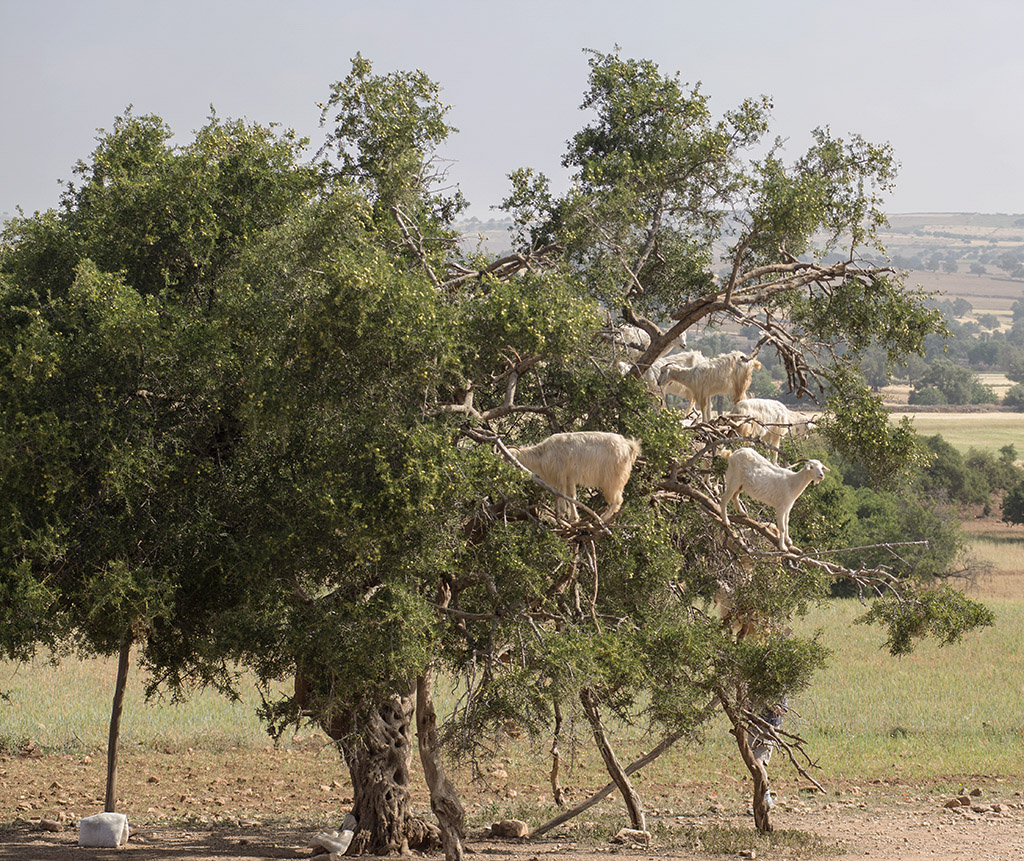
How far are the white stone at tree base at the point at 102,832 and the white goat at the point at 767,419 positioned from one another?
27.9 ft

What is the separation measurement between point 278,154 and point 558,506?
185 inches

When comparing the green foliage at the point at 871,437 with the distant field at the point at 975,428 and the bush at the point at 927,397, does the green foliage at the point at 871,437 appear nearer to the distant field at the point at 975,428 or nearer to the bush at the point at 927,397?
the distant field at the point at 975,428

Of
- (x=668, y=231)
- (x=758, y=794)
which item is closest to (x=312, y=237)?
(x=668, y=231)

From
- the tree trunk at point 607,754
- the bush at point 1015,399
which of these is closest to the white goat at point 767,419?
the tree trunk at point 607,754

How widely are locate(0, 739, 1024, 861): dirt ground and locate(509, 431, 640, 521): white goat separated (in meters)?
4.92

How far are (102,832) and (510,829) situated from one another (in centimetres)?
492

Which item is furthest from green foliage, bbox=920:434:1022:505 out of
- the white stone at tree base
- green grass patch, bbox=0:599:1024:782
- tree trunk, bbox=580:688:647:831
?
the white stone at tree base

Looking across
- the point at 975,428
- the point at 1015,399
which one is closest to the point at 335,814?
the point at 975,428

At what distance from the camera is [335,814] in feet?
53.1

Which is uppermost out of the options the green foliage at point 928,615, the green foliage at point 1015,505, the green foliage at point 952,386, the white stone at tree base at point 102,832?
the green foliage at point 952,386

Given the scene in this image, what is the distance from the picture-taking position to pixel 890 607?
412 inches

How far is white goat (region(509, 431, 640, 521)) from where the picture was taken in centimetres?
869

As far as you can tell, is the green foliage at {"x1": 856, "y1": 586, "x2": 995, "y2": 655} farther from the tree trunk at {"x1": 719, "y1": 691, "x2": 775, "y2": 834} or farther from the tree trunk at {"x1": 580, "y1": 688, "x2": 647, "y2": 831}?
the tree trunk at {"x1": 580, "y1": 688, "x2": 647, "y2": 831}

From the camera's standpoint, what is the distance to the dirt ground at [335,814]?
12.6 meters
